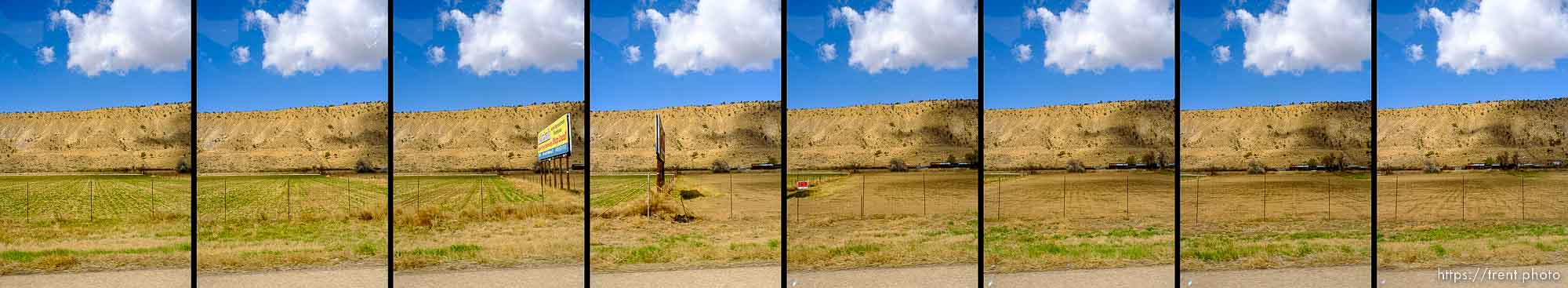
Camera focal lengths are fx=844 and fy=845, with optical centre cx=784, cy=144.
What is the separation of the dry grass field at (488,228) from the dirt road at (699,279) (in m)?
1.52

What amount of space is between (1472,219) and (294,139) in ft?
233

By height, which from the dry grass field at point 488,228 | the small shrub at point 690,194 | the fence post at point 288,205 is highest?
the small shrub at point 690,194

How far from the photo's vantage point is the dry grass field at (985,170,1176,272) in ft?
37.5

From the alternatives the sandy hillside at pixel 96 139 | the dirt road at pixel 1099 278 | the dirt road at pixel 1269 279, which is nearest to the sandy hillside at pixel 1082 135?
the dirt road at pixel 1269 279

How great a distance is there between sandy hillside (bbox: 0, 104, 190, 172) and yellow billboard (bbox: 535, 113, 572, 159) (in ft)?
102

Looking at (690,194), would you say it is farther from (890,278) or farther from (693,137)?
(693,137)

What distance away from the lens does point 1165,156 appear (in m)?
31.9

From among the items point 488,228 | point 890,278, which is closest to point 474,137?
point 488,228

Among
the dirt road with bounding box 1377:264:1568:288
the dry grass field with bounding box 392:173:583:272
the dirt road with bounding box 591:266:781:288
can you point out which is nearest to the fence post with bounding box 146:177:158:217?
the dry grass field with bounding box 392:173:583:272

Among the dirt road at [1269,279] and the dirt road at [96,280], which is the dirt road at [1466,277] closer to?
the dirt road at [1269,279]

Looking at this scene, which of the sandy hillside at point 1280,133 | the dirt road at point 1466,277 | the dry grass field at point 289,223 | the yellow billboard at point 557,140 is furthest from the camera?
the sandy hillside at point 1280,133

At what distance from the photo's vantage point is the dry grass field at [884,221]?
396 inches

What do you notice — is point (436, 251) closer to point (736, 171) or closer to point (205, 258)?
point (205, 258)

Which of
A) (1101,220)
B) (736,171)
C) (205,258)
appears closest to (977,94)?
(205,258)
